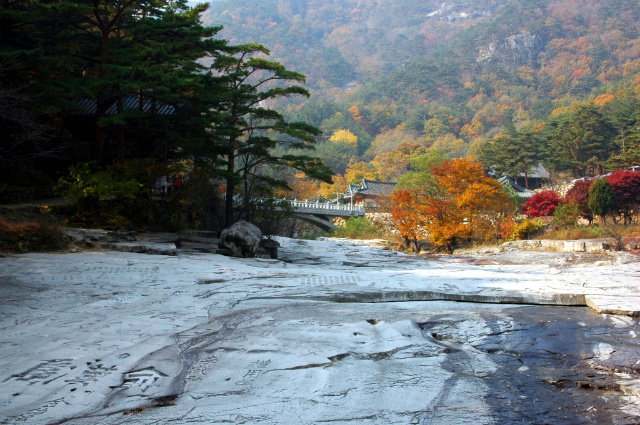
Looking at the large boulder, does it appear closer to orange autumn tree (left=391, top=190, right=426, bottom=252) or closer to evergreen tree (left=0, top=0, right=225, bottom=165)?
evergreen tree (left=0, top=0, right=225, bottom=165)

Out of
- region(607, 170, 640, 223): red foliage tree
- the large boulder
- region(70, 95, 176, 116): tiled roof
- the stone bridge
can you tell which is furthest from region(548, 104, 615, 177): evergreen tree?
the large boulder

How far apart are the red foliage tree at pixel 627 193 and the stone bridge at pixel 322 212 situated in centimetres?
1802

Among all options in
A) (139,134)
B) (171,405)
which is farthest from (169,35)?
(171,405)

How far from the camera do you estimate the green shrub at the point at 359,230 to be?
32.5 metres

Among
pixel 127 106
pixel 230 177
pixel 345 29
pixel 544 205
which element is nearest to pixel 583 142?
pixel 544 205

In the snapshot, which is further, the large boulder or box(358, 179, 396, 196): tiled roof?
box(358, 179, 396, 196): tiled roof

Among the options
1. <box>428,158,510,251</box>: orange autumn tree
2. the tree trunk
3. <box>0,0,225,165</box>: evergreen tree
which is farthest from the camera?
<box>428,158,510,251</box>: orange autumn tree

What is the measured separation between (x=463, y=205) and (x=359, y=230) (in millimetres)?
A: 12118

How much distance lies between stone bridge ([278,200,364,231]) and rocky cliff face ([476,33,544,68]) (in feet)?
260

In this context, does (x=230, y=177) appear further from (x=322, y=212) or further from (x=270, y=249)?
(x=322, y=212)

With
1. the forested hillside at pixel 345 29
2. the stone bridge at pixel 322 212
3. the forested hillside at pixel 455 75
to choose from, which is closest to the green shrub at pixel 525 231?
the stone bridge at pixel 322 212

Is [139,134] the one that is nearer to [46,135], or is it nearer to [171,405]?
[46,135]

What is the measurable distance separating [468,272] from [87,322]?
6.76m

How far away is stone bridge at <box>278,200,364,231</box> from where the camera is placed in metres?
38.8
